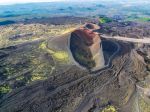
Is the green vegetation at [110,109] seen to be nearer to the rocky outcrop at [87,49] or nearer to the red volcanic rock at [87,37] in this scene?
the rocky outcrop at [87,49]

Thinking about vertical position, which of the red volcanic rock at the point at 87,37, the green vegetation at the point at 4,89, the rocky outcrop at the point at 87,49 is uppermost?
the red volcanic rock at the point at 87,37

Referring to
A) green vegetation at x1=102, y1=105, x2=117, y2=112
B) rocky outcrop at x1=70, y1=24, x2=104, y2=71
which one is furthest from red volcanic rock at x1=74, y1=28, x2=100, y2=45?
green vegetation at x1=102, y1=105, x2=117, y2=112

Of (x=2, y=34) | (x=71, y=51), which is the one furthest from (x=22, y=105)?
(x=2, y=34)

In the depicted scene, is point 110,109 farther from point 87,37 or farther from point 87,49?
point 87,37

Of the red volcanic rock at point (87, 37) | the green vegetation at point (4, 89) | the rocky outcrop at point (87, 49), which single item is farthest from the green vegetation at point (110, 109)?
the red volcanic rock at point (87, 37)

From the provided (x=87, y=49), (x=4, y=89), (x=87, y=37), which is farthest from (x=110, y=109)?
(x=87, y=37)

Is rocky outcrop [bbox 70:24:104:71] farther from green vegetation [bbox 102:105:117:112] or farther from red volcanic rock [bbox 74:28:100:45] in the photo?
green vegetation [bbox 102:105:117:112]

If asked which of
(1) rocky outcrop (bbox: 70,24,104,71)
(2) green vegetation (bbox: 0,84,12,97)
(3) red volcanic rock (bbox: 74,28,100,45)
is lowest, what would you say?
(2) green vegetation (bbox: 0,84,12,97)

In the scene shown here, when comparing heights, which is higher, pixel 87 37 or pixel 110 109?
pixel 87 37
